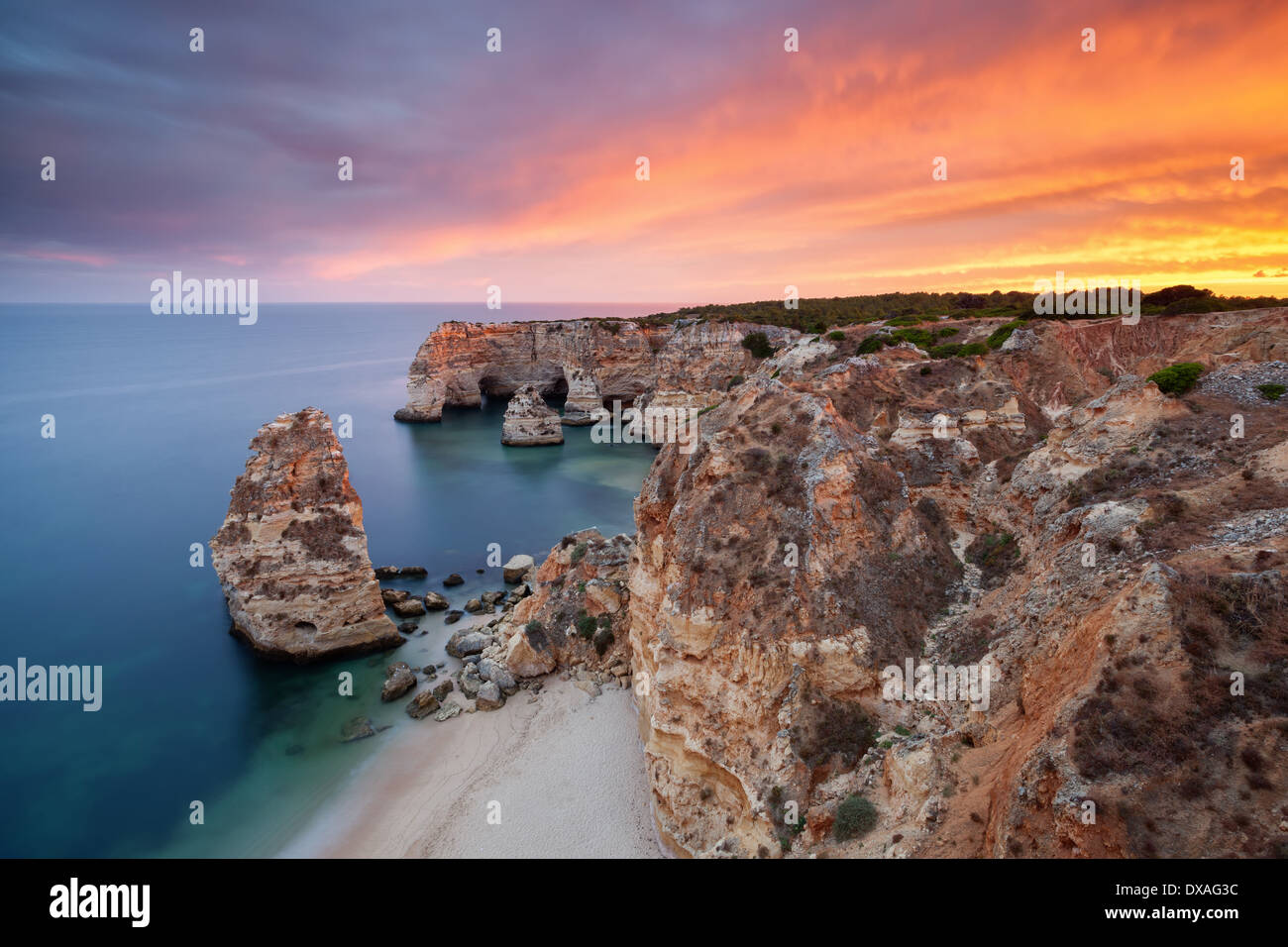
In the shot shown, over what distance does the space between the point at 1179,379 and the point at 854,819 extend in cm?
1580

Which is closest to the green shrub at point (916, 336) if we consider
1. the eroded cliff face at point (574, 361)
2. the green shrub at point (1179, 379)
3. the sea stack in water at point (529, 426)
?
the green shrub at point (1179, 379)

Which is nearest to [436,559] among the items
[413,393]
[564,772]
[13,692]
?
[13,692]

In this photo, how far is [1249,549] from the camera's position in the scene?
1071 centimetres

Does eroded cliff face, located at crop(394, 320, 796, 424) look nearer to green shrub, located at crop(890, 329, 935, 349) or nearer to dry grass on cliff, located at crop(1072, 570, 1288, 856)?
green shrub, located at crop(890, 329, 935, 349)

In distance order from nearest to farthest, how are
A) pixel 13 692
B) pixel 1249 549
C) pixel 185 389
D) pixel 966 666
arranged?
pixel 1249 549 < pixel 966 666 < pixel 13 692 < pixel 185 389

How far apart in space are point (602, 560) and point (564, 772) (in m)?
9.78

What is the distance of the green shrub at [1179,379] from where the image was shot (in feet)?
55.6

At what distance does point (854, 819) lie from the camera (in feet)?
37.3

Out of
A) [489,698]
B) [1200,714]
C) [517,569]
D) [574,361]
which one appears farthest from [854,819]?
[574,361]

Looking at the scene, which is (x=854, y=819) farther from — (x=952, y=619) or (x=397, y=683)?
(x=397, y=683)

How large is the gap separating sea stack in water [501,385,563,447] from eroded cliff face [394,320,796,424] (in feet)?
28.0

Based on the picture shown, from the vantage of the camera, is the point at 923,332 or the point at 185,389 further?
the point at 185,389

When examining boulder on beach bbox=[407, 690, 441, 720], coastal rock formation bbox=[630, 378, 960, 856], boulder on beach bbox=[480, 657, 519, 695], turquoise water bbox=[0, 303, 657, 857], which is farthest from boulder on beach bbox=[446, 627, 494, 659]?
coastal rock formation bbox=[630, 378, 960, 856]
